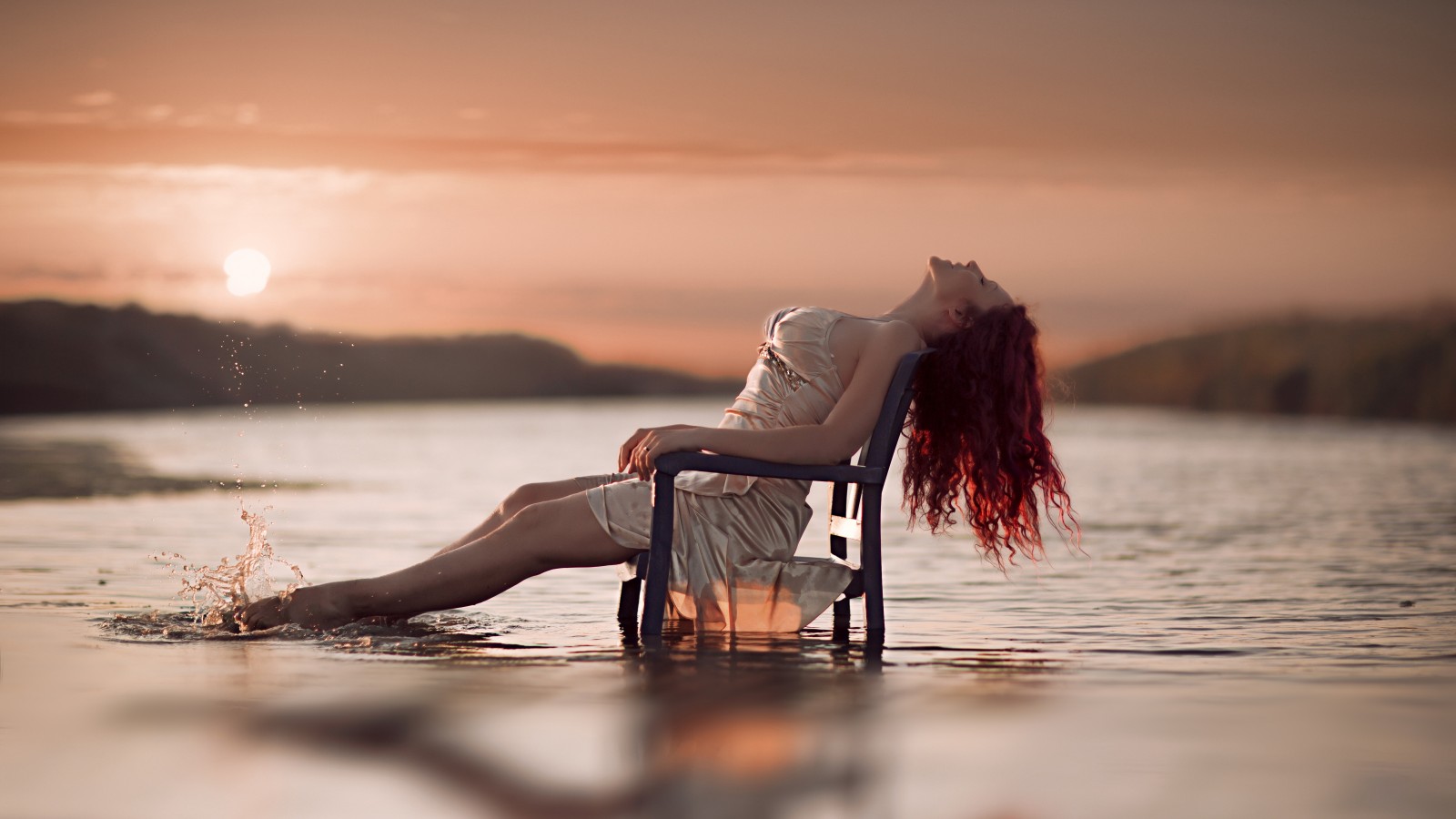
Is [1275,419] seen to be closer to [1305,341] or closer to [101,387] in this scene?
[1305,341]

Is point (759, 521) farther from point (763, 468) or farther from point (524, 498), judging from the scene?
point (524, 498)

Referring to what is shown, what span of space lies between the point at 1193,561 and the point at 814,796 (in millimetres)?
5260

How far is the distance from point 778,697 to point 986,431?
137 cm

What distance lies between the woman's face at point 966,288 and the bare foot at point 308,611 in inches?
77.6

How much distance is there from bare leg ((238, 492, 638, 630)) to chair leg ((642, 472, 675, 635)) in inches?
5.4

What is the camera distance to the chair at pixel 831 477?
4.42 m

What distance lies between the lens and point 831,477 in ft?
14.8

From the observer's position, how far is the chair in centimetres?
442

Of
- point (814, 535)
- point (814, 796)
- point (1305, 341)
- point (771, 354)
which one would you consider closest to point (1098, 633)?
point (771, 354)

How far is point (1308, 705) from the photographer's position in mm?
3703

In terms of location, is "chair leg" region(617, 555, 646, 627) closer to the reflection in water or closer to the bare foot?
the reflection in water

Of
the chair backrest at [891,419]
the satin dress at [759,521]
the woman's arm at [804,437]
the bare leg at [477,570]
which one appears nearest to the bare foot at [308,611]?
the bare leg at [477,570]

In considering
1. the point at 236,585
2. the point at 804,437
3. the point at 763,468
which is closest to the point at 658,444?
the point at 763,468

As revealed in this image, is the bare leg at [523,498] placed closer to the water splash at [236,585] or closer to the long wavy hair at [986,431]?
the water splash at [236,585]
